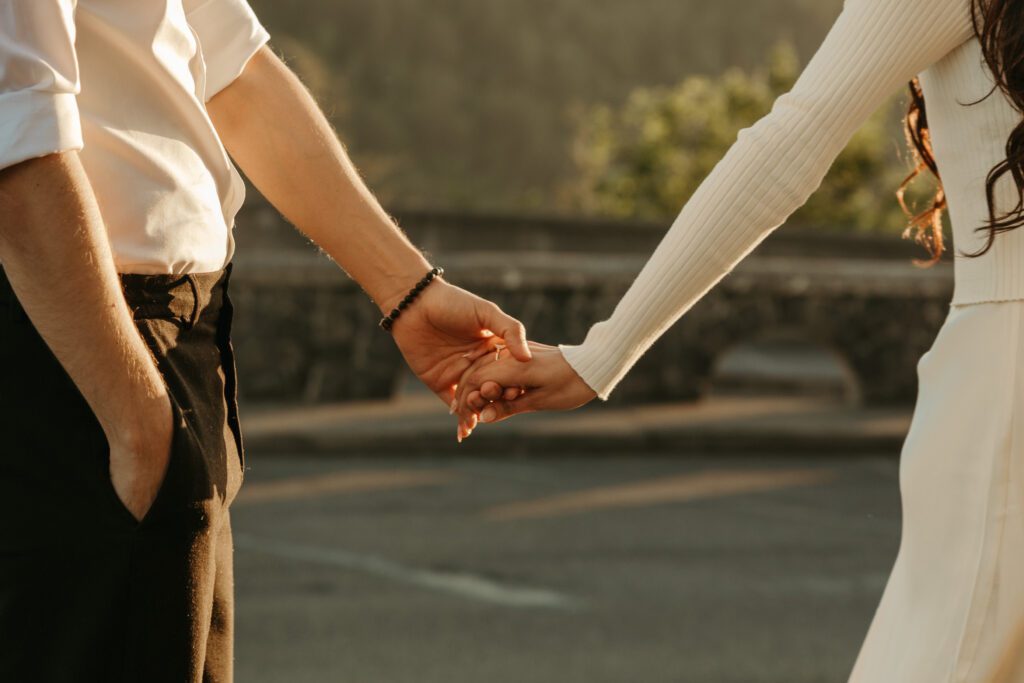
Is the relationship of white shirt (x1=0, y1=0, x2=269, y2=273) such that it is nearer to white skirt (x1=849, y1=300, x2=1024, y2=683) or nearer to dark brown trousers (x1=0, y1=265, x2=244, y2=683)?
dark brown trousers (x1=0, y1=265, x2=244, y2=683)

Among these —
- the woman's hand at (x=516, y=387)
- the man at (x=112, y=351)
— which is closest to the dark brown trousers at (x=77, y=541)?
the man at (x=112, y=351)

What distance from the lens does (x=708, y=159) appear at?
21922 mm

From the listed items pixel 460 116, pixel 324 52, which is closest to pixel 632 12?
pixel 460 116

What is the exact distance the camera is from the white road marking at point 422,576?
5848mm

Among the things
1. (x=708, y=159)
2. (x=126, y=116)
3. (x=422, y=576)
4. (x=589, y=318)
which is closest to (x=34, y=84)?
(x=126, y=116)

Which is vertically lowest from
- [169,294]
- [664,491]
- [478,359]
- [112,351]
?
[112,351]

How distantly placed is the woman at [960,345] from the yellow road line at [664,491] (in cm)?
570

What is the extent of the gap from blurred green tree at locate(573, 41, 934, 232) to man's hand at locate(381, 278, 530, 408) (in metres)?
18.8

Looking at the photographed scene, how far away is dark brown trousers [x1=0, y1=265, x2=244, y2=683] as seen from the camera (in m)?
1.74

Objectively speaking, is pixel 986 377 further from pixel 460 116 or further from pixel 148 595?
pixel 460 116

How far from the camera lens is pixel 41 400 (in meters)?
1.76

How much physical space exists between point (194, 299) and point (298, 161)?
1.62 feet

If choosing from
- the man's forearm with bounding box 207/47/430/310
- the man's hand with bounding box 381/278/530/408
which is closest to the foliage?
the man's hand with bounding box 381/278/530/408

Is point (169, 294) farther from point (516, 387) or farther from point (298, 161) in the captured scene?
point (516, 387)
